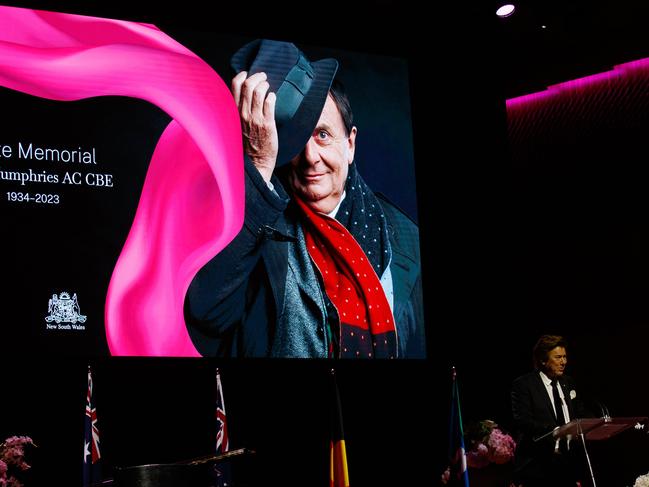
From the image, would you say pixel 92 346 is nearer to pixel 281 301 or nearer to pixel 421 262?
pixel 281 301

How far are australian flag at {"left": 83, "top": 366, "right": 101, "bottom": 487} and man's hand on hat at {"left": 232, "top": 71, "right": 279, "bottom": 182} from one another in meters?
2.01

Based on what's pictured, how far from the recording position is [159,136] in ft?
20.3

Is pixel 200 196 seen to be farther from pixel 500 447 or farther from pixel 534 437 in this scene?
pixel 534 437

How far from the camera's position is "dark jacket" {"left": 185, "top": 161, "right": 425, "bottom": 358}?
19.9ft

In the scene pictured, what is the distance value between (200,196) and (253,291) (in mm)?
784

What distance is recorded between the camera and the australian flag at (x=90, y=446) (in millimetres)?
5348

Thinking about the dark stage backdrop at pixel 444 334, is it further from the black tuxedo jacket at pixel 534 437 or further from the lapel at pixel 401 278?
the black tuxedo jacket at pixel 534 437

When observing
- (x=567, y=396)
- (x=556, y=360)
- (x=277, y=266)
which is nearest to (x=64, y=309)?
(x=277, y=266)

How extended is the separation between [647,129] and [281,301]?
11.7 feet

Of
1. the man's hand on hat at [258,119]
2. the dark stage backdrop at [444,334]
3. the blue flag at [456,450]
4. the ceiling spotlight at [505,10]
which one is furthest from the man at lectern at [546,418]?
the ceiling spotlight at [505,10]

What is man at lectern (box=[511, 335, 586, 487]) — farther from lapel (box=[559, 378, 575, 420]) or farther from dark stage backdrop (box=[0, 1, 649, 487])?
dark stage backdrop (box=[0, 1, 649, 487])

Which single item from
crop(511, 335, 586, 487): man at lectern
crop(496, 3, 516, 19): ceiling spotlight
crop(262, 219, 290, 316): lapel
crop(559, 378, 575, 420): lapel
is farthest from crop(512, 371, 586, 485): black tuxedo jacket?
crop(496, 3, 516, 19): ceiling spotlight

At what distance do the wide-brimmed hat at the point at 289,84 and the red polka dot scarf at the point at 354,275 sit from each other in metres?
0.49

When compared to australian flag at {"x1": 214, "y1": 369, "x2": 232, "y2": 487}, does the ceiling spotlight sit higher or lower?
higher
